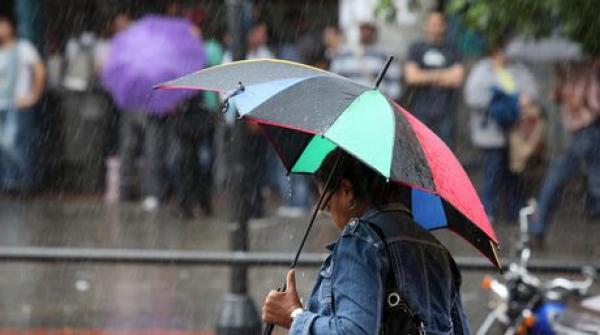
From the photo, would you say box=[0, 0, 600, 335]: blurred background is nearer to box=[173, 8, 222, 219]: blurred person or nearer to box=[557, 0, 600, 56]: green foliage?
box=[173, 8, 222, 219]: blurred person

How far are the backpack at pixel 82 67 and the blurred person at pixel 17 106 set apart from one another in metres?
0.44

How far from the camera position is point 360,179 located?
3588 millimetres

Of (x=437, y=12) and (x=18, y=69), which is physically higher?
(x=437, y=12)

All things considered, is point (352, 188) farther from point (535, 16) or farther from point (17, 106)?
point (17, 106)

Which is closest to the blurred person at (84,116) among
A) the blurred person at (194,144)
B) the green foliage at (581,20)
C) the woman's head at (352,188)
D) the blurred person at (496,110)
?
the blurred person at (194,144)

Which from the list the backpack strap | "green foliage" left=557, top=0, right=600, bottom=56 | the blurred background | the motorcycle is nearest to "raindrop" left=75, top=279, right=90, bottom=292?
the blurred background

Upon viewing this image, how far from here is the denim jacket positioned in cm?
333

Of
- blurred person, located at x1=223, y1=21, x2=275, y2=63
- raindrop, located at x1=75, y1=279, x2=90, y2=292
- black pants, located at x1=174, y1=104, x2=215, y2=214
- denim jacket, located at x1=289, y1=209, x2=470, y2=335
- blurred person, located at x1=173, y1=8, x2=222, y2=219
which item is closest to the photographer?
denim jacket, located at x1=289, y1=209, x2=470, y2=335

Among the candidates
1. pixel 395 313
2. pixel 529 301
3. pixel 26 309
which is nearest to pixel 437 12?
pixel 26 309

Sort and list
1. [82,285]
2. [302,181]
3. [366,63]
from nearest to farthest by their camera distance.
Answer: [82,285]
[366,63]
[302,181]

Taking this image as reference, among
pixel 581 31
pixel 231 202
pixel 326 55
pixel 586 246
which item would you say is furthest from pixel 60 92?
pixel 581 31

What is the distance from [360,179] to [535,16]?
3.40 meters

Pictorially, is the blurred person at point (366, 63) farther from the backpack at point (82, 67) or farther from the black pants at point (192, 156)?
the backpack at point (82, 67)

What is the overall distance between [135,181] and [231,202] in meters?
7.51
